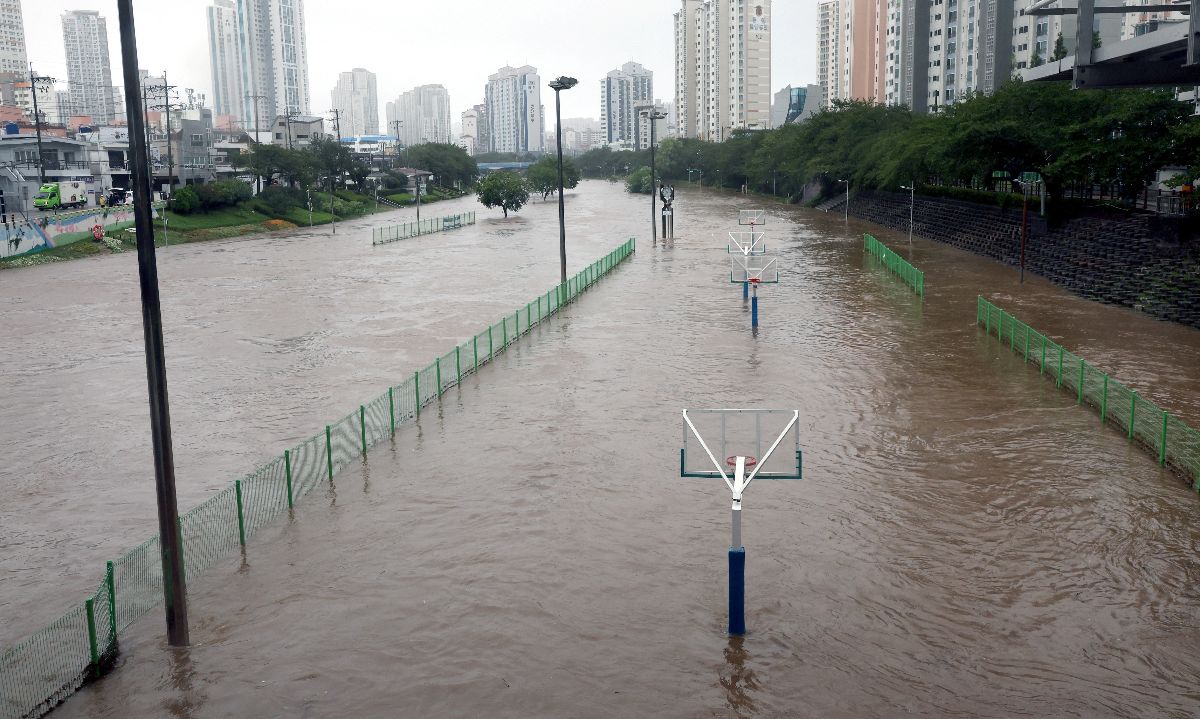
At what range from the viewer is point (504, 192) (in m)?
102

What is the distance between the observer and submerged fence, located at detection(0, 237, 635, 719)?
12.6m

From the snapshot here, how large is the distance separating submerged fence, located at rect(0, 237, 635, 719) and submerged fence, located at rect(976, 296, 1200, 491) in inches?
631

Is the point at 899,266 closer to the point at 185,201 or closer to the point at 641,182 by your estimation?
the point at 185,201

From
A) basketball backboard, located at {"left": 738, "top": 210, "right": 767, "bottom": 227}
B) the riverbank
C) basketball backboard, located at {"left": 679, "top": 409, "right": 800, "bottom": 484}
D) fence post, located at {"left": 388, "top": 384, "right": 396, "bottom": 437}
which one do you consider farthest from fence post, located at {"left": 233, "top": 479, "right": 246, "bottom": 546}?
the riverbank

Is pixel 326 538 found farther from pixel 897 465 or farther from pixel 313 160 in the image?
pixel 313 160

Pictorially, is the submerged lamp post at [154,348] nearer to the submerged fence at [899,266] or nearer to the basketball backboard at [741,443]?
the basketball backboard at [741,443]

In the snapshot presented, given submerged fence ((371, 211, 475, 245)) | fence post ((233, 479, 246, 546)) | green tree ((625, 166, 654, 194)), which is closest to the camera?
fence post ((233, 479, 246, 546))

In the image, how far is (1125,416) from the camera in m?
23.1

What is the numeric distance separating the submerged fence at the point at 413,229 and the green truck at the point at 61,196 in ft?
86.8

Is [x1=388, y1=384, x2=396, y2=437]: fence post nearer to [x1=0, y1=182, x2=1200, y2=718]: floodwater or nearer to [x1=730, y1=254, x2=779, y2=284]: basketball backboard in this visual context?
[x1=0, y1=182, x2=1200, y2=718]: floodwater

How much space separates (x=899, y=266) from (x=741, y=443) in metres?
39.8

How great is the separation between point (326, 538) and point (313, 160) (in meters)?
101

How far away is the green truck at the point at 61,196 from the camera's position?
84812mm

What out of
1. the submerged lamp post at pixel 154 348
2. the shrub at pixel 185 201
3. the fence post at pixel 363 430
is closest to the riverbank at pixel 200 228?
the shrub at pixel 185 201
